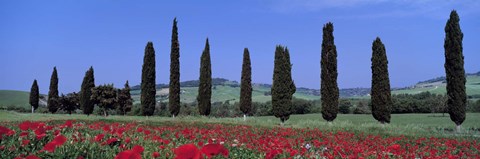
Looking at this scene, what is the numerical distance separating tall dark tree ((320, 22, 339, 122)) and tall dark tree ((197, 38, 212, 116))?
15.4m

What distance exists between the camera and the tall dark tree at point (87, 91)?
205 feet

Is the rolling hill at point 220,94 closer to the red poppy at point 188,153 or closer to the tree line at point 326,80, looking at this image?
the tree line at point 326,80

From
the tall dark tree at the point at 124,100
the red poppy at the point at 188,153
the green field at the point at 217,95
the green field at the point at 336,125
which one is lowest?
the green field at the point at 336,125

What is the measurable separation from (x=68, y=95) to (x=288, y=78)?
55.7m

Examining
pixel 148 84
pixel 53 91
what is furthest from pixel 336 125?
pixel 53 91

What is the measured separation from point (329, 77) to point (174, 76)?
19.3 meters

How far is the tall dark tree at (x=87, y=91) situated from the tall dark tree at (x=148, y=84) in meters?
18.1

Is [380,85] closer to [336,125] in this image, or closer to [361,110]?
[336,125]

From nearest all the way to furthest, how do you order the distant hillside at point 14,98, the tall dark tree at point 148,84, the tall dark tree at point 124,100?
the tall dark tree at point 148,84 → the tall dark tree at point 124,100 → the distant hillside at point 14,98

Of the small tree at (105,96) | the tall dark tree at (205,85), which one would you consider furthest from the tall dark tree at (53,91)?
the tall dark tree at (205,85)

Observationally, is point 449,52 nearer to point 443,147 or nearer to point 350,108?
point 443,147

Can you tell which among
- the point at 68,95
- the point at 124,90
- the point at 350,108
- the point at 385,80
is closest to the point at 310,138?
the point at 385,80

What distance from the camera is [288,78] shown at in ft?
132

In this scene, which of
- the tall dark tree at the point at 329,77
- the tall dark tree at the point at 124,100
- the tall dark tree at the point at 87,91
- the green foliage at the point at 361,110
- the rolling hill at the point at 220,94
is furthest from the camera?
the rolling hill at the point at 220,94
